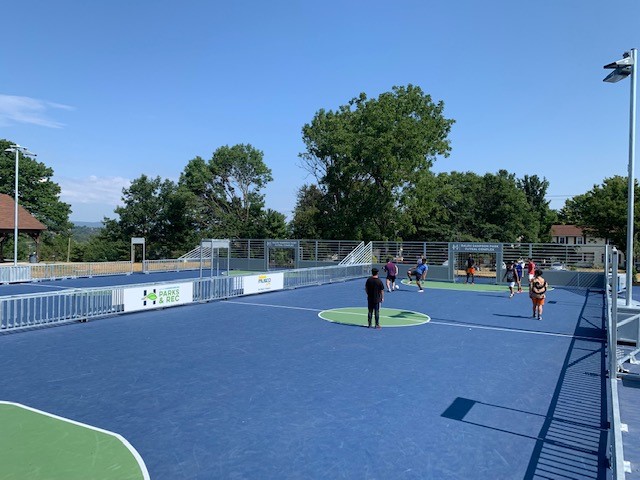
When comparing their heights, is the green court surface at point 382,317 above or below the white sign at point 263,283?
below

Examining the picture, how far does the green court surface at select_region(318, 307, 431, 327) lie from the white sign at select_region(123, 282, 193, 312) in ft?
19.2

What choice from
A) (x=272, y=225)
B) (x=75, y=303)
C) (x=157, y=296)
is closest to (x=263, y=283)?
(x=157, y=296)

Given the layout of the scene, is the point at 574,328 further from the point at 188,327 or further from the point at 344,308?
the point at 188,327

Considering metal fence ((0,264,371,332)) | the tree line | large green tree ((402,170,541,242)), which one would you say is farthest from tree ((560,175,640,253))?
metal fence ((0,264,371,332))

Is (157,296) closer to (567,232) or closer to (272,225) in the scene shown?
(272,225)

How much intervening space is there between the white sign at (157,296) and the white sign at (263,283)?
378 cm

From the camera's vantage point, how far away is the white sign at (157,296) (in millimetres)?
17469

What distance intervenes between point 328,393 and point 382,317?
8.87m

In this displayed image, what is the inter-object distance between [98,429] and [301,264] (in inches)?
1343

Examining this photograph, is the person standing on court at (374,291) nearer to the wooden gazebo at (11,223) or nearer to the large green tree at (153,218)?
the wooden gazebo at (11,223)

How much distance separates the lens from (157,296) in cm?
1836

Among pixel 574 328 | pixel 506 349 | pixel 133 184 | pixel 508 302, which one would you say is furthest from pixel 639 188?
pixel 133 184

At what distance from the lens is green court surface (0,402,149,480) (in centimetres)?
564

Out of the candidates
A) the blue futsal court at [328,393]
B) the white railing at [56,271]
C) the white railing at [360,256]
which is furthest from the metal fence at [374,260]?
the blue futsal court at [328,393]
